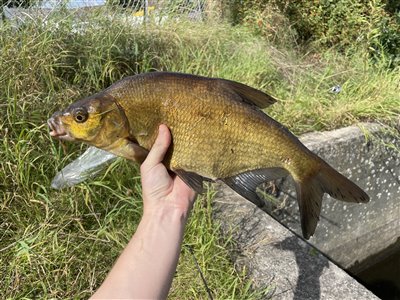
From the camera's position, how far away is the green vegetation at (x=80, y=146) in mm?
2242

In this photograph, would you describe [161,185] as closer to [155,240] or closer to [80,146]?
[155,240]

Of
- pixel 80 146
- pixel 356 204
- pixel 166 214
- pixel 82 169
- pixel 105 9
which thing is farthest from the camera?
pixel 356 204

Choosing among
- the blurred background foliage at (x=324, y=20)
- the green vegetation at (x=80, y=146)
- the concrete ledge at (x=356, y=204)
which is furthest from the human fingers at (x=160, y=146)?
the blurred background foliage at (x=324, y=20)

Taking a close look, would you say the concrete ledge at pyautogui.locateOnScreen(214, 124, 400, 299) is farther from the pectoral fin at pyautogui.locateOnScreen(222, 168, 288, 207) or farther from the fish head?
the fish head

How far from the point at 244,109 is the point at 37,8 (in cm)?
255

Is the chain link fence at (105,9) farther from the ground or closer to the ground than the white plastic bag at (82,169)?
farther from the ground

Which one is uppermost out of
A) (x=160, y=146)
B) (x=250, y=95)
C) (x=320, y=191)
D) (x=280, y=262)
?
(x=250, y=95)

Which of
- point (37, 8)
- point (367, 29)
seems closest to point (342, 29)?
point (367, 29)

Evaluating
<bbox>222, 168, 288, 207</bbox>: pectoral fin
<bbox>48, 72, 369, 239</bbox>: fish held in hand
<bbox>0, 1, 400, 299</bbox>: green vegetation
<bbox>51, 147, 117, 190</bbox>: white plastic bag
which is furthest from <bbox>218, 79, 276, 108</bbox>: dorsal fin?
<bbox>51, 147, 117, 190</bbox>: white plastic bag

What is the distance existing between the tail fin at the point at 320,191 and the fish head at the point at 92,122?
2.51ft

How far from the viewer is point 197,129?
5.11ft

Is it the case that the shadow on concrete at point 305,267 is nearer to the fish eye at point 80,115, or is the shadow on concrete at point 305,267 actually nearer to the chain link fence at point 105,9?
the fish eye at point 80,115

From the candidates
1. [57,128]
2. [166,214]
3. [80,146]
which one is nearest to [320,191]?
[166,214]

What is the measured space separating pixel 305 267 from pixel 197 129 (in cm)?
121
